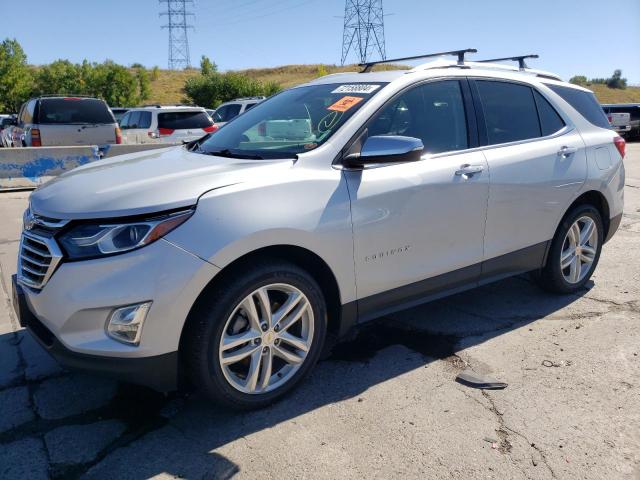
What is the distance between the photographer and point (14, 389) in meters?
3.11

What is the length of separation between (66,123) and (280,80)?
5893 cm

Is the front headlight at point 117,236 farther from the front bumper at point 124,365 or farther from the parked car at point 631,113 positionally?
the parked car at point 631,113

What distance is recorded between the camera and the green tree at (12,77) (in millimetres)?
43188

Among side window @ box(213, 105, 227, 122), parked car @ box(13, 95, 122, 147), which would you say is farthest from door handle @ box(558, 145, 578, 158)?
side window @ box(213, 105, 227, 122)

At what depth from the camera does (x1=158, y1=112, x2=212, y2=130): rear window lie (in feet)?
47.3

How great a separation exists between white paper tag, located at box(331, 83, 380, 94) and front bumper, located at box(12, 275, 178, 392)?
76.7 inches

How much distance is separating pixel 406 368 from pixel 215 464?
1.37m

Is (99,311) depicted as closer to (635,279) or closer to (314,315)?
(314,315)

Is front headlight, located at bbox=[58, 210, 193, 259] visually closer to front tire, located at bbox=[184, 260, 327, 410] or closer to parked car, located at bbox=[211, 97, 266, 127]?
front tire, located at bbox=[184, 260, 327, 410]

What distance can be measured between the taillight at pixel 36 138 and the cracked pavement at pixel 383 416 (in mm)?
8595

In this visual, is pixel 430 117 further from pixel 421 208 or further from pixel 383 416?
pixel 383 416

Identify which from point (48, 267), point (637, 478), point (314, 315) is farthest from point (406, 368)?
point (48, 267)

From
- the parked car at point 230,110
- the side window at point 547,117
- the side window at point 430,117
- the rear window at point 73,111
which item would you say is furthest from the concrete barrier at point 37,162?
the side window at point 547,117

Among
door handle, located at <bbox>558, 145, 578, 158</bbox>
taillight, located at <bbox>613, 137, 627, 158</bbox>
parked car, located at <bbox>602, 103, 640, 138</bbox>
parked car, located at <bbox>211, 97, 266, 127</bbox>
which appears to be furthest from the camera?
parked car, located at <bbox>602, 103, 640, 138</bbox>
